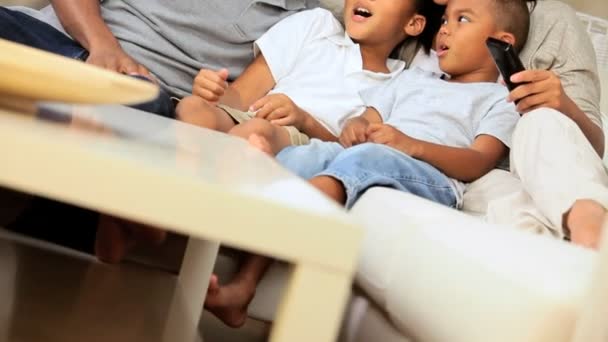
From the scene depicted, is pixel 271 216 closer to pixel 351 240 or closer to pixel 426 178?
pixel 351 240

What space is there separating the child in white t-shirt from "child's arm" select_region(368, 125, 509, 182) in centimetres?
19

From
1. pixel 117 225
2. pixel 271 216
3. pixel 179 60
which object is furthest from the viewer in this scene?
pixel 179 60

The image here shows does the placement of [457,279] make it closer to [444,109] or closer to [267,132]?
[267,132]

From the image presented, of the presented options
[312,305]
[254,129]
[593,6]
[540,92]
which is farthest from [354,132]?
[593,6]

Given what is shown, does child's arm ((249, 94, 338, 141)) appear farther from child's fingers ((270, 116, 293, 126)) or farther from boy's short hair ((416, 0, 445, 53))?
boy's short hair ((416, 0, 445, 53))

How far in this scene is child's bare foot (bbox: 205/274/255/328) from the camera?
1.20 m

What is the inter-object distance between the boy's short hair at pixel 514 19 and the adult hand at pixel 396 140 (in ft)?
1.38

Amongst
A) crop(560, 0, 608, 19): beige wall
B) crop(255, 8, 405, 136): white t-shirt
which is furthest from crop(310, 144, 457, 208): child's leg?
crop(560, 0, 608, 19): beige wall

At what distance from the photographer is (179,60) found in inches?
66.6

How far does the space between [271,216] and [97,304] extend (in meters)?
0.55

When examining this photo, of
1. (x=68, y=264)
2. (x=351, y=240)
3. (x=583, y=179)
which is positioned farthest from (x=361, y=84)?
(x=351, y=240)

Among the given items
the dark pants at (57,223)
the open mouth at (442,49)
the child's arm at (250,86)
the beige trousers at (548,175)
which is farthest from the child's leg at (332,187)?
the open mouth at (442,49)

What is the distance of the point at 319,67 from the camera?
175 centimetres

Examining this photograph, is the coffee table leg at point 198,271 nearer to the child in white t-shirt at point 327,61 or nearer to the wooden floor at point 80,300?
the wooden floor at point 80,300
